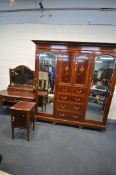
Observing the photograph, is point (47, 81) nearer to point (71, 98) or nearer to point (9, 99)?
point (71, 98)

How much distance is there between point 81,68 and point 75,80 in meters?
0.29

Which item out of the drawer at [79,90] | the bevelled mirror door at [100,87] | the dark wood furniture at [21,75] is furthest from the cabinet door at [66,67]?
the dark wood furniture at [21,75]

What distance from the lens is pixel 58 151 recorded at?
7.64 ft

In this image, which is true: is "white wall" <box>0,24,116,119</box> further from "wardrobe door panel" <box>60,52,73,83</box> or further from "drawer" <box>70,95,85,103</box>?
"drawer" <box>70,95,85,103</box>

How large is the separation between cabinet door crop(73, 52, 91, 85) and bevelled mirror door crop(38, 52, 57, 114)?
19.2 inches

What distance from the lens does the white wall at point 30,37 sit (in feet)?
10.5

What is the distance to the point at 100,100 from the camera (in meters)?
2.98

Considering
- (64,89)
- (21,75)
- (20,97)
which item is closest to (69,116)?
(64,89)

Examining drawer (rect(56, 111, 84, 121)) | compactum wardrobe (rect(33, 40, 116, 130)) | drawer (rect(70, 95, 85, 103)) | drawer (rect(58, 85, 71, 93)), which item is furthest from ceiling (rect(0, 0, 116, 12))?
drawer (rect(56, 111, 84, 121))

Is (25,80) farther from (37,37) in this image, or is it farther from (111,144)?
(111,144)

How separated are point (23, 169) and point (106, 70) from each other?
2.38 meters

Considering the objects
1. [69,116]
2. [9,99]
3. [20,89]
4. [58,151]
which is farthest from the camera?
[20,89]

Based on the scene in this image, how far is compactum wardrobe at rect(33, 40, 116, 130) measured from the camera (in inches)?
108

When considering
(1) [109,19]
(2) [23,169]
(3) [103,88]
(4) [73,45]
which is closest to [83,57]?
(4) [73,45]
